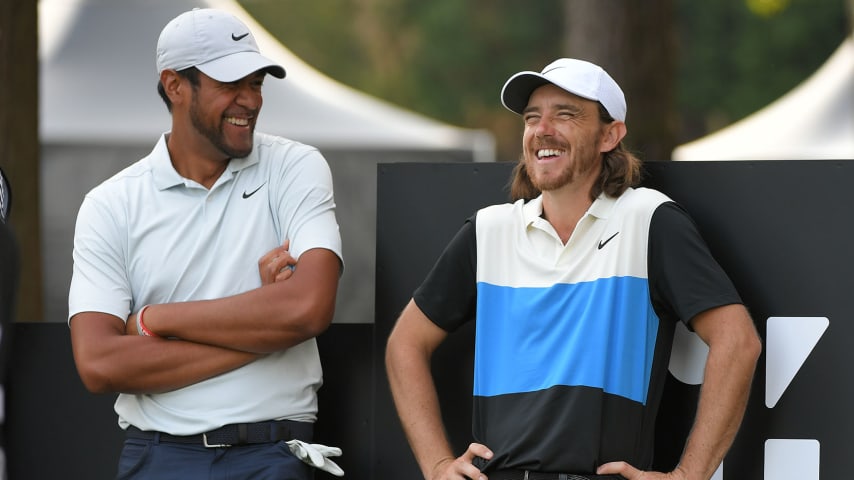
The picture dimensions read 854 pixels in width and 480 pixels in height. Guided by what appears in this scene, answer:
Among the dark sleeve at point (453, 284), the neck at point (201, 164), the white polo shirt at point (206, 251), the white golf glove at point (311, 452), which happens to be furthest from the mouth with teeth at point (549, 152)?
the white golf glove at point (311, 452)

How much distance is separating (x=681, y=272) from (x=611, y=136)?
0.51 m

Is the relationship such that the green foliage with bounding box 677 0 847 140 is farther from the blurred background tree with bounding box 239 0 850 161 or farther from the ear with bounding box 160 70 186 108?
the ear with bounding box 160 70 186 108

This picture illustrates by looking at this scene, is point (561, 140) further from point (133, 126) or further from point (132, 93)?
point (132, 93)

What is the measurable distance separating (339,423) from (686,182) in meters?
1.38

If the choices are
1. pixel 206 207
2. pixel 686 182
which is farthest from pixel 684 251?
pixel 206 207

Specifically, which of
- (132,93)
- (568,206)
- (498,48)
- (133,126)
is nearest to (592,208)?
(568,206)

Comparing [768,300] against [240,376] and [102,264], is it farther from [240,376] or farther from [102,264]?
[102,264]

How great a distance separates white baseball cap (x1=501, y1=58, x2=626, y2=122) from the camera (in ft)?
12.6

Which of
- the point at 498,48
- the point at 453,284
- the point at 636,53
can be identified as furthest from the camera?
the point at 498,48

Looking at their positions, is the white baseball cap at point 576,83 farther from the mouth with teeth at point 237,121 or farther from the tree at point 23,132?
the tree at point 23,132

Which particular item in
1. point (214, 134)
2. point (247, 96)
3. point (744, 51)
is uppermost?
point (744, 51)

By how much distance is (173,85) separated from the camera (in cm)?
414

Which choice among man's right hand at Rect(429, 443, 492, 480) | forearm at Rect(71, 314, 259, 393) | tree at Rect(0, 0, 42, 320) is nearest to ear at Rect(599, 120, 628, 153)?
man's right hand at Rect(429, 443, 492, 480)

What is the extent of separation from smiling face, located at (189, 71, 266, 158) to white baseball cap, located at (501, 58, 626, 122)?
767 millimetres
